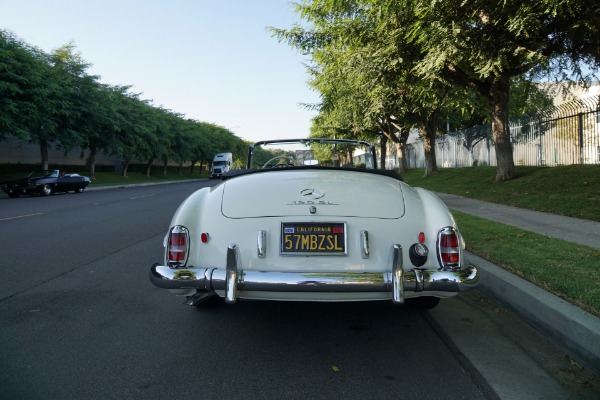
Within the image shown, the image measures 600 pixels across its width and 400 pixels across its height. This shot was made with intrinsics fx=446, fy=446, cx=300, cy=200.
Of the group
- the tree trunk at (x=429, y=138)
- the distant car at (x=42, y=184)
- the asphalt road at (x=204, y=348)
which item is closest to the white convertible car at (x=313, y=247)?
the asphalt road at (x=204, y=348)

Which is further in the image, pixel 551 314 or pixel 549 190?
pixel 549 190

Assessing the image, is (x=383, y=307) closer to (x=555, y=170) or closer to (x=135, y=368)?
(x=135, y=368)

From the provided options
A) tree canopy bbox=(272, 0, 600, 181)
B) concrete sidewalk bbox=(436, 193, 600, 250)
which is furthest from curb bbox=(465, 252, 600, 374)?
tree canopy bbox=(272, 0, 600, 181)

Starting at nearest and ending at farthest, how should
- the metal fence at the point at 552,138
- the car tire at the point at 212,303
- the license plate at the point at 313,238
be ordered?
the license plate at the point at 313,238 → the car tire at the point at 212,303 → the metal fence at the point at 552,138

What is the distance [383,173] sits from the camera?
4250 millimetres

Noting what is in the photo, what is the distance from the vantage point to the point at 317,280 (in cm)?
287

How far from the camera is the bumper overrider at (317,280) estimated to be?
9.37 feet

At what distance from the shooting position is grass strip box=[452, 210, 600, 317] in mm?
3791

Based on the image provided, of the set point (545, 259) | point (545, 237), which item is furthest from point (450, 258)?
point (545, 237)

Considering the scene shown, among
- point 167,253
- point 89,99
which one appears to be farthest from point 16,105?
point 167,253

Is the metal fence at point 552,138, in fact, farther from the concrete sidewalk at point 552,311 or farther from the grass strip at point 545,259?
the concrete sidewalk at point 552,311

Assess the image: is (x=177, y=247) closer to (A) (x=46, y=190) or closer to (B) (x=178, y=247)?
(B) (x=178, y=247)

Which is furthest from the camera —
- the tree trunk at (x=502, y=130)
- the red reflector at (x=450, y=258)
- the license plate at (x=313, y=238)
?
the tree trunk at (x=502, y=130)

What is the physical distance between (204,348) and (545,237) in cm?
548
